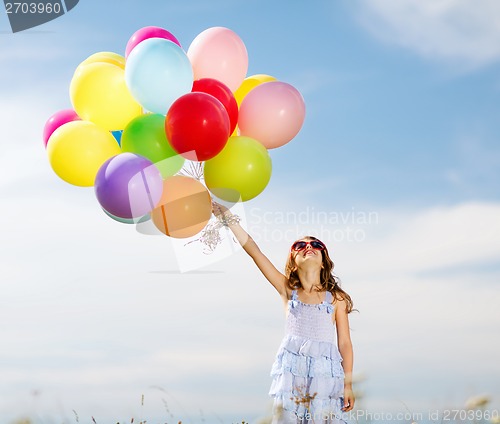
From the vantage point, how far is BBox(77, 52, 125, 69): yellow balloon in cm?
446

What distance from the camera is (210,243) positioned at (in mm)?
4305

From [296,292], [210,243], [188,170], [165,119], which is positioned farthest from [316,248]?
[165,119]

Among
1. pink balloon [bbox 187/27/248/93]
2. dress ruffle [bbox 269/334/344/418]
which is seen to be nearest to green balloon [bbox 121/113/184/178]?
pink balloon [bbox 187/27/248/93]

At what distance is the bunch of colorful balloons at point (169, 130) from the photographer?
3941 millimetres

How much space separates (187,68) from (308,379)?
6.72 feet

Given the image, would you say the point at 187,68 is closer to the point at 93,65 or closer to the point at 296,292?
the point at 93,65

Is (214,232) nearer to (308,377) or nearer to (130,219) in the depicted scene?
(130,219)

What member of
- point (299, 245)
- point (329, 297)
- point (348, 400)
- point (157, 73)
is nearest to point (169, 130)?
point (157, 73)

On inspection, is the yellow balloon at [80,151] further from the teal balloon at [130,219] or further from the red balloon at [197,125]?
the red balloon at [197,125]

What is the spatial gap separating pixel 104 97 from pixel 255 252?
1.37 meters

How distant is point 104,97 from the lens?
166 inches

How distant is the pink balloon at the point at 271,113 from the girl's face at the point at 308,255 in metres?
0.72

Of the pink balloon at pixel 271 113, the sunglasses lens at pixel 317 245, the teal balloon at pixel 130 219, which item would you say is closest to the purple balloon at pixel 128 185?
the teal balloon at pixel 130 219

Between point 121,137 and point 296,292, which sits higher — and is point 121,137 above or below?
above
